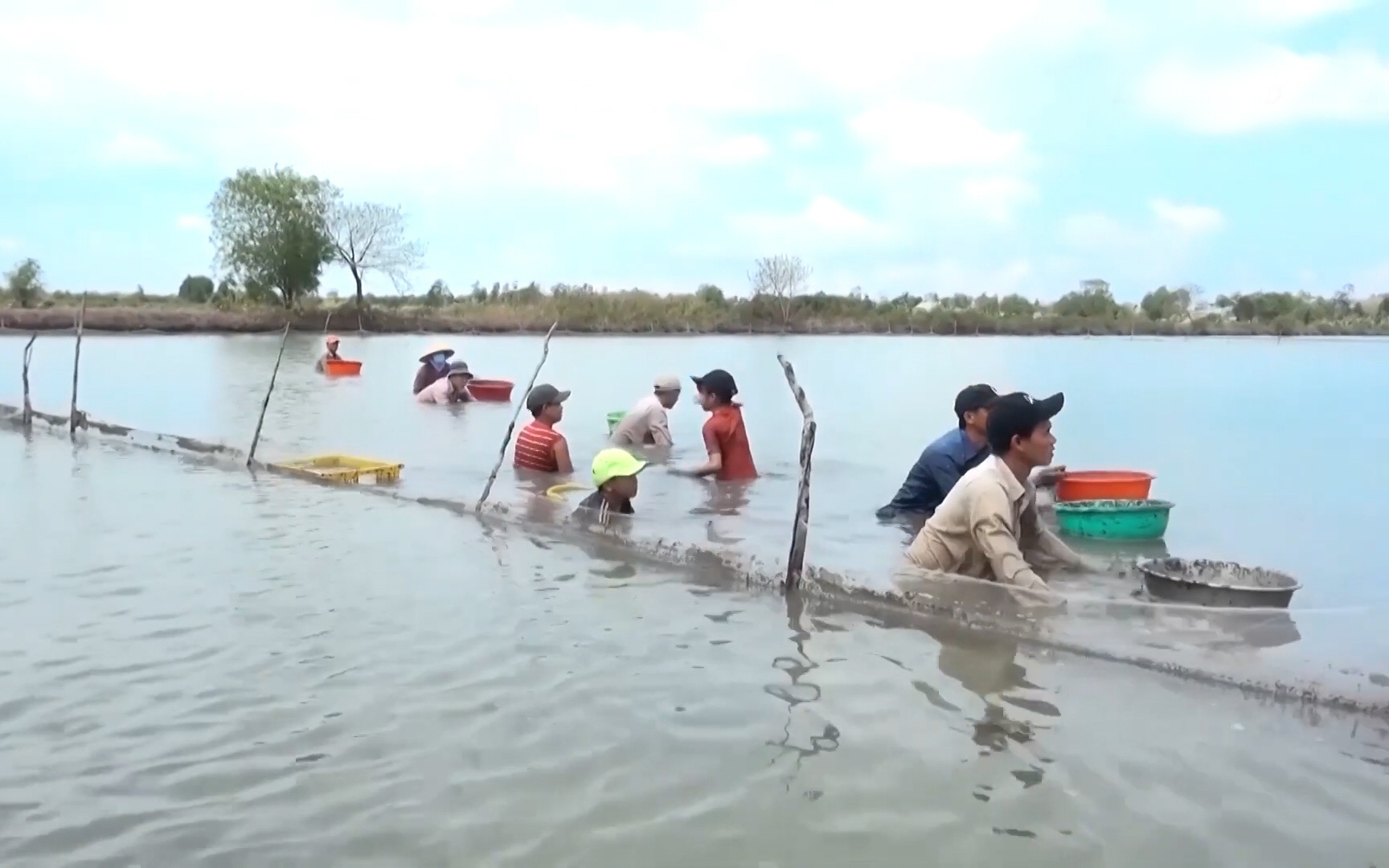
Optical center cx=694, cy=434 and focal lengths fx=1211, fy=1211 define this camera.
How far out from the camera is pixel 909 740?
4.95m

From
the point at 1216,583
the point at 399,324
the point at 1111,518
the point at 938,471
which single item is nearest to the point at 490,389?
the point at 938,471

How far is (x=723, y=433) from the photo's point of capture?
11.5 m

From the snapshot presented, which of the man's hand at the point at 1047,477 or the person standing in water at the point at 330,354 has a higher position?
the person standing in water at the point at 330,354

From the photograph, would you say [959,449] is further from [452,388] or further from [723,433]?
[452,388]

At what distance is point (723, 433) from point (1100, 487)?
345cm

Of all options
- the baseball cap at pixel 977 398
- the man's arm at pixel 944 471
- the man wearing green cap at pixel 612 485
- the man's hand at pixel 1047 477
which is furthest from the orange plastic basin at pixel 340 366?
the baseball cap at pixel 977 398

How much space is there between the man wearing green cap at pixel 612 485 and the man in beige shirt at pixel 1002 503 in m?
2.65

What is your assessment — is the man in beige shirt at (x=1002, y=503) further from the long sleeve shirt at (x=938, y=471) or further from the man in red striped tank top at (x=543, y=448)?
the man in red striped tank top at (x=543, y=448)

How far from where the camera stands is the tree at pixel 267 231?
5941 cm

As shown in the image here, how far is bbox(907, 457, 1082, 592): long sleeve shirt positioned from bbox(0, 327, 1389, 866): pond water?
0.36 m

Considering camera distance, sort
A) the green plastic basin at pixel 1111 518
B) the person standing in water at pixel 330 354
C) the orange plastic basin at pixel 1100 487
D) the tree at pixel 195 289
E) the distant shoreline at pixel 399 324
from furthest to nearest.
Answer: the tree at pixel 195 289 < the distant shoreline at pixel 399 324 < the person standing in water at pixel 330 354 < the orange plastic basin at pixel 1100 487 < the green plastic basin at pixel 1111 518

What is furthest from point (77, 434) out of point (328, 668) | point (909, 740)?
point (909, 740)

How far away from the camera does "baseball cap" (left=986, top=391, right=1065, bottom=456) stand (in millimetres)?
6129

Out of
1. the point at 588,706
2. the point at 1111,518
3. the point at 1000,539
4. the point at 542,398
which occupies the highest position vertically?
the point at 542,398
